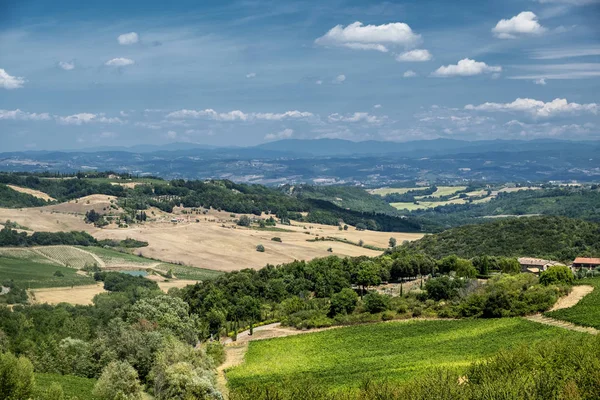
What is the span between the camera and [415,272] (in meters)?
101

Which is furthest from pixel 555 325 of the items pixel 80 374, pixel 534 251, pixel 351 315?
pixel 534 251

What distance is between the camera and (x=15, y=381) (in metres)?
46.4

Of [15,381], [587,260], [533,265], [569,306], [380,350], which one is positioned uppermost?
[15,381]

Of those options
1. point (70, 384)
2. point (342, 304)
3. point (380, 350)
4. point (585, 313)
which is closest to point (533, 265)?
point (342, 304)

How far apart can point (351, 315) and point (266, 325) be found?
10.8m

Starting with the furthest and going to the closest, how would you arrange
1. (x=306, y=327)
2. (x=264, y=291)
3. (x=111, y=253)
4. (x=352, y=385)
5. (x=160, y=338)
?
1. (x=111, y=253)
2. (x=264, y=291)
3. (x=306, y=327)
4. (x=160, y=338)
5. (x=352, y=385)

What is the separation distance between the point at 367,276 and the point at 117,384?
4936cm

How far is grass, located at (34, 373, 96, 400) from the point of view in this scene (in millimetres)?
51541

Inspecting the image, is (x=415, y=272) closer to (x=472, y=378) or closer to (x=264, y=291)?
(x=264, y=291)

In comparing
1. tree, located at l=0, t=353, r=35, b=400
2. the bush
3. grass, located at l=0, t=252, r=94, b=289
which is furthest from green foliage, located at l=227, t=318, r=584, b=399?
grass, located at l=0, t=252, r=94, b=289


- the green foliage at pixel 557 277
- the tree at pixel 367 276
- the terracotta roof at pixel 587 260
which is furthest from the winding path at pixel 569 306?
the tree at pixel 367 276

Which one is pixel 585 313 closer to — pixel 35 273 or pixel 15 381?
pixel 15 381

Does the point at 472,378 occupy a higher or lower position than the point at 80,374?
higher

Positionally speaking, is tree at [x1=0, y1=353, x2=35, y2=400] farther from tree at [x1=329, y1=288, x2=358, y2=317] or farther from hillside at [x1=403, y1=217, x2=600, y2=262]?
hillside at [x1=403, y1=217, x2=600, y2=262]
